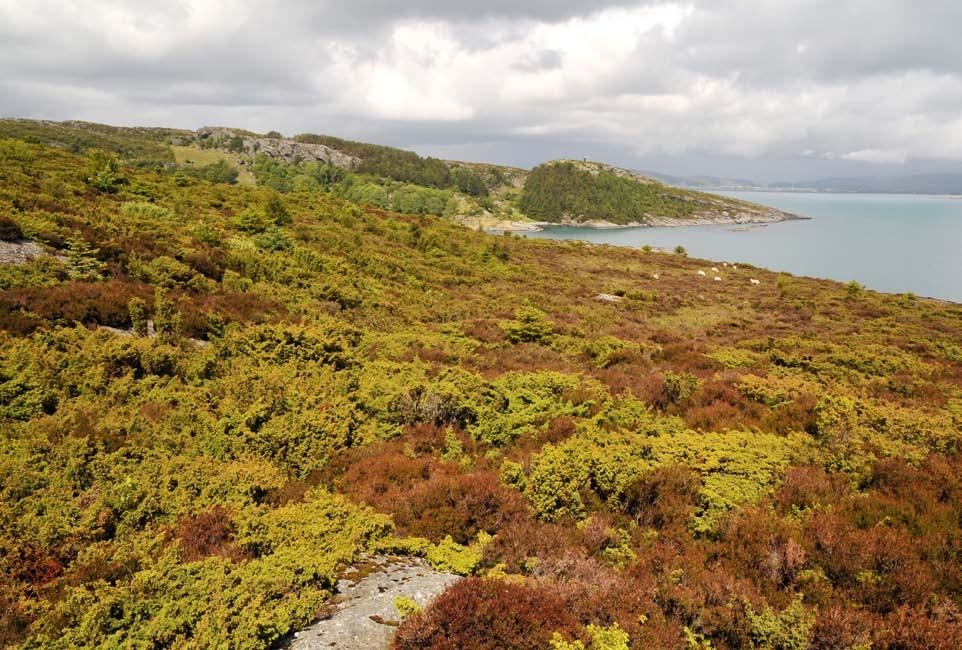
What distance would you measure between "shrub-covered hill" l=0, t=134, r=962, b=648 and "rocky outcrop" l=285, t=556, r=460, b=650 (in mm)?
177

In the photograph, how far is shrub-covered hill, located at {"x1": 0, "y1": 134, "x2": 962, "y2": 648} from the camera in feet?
14.2

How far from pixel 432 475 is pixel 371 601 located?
267cm

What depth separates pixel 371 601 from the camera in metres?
4.54

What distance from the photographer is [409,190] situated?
16338 cm

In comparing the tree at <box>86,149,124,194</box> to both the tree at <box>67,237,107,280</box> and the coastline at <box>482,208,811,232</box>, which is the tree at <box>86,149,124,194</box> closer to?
Result: the tree at <box>67,237,107,280</box>

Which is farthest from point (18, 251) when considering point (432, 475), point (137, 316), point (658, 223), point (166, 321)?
point (658, 223)

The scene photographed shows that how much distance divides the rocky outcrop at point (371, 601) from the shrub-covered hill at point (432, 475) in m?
0.18

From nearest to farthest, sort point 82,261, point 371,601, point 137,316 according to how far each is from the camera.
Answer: point 371,601 → point 137,316 → point 82,261

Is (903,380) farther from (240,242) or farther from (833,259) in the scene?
(833,259)

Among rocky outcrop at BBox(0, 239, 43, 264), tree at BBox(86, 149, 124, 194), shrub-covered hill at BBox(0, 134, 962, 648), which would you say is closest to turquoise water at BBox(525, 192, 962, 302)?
shrub-covered hill at BBox(0, 134, 962, 648)

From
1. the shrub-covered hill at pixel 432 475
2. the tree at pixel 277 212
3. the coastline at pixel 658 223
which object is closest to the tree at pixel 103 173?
the tree at pixel 277 212

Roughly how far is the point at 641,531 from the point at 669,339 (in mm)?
13683

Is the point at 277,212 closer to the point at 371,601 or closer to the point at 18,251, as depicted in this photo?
the point at 18,251

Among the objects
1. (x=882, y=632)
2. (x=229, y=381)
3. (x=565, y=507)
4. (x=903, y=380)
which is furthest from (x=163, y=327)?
(x=903, y=380)
